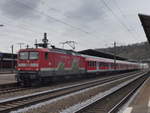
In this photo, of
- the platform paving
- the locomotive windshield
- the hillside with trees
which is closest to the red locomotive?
the locomotive windshield

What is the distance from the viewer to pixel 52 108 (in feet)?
37.0

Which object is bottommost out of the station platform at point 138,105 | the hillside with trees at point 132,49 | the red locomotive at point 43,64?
the station platform at point 138,105

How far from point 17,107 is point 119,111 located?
4.63m

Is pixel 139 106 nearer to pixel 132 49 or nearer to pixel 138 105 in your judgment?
pixel 138 105

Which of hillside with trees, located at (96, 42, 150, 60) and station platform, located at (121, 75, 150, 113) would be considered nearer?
station platform, located at (121, 75, 150, 113)

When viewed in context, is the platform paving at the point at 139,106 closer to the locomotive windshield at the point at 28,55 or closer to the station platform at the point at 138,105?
the station platform at the point at 138,105

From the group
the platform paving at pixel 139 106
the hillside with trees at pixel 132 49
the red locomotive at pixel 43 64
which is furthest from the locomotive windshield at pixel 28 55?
the hillside with trees at pixel 132 49

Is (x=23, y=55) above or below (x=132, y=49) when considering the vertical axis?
below

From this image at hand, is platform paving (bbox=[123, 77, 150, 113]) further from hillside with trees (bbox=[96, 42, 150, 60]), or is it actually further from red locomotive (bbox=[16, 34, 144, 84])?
hillside with trees (bbox=[96, 42, 150, 60])

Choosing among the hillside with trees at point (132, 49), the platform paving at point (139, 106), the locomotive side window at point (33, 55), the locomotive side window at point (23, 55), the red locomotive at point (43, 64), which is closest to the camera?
the platform paving at point (139, 106)

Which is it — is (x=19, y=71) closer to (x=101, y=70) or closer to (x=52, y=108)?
(x=52, y=108)

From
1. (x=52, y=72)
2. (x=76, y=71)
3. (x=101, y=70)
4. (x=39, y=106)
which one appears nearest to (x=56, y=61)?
(x=52, y=72)

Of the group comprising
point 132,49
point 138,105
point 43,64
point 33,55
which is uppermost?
point 132,49

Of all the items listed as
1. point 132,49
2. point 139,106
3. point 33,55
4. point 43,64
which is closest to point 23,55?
point 33,55
